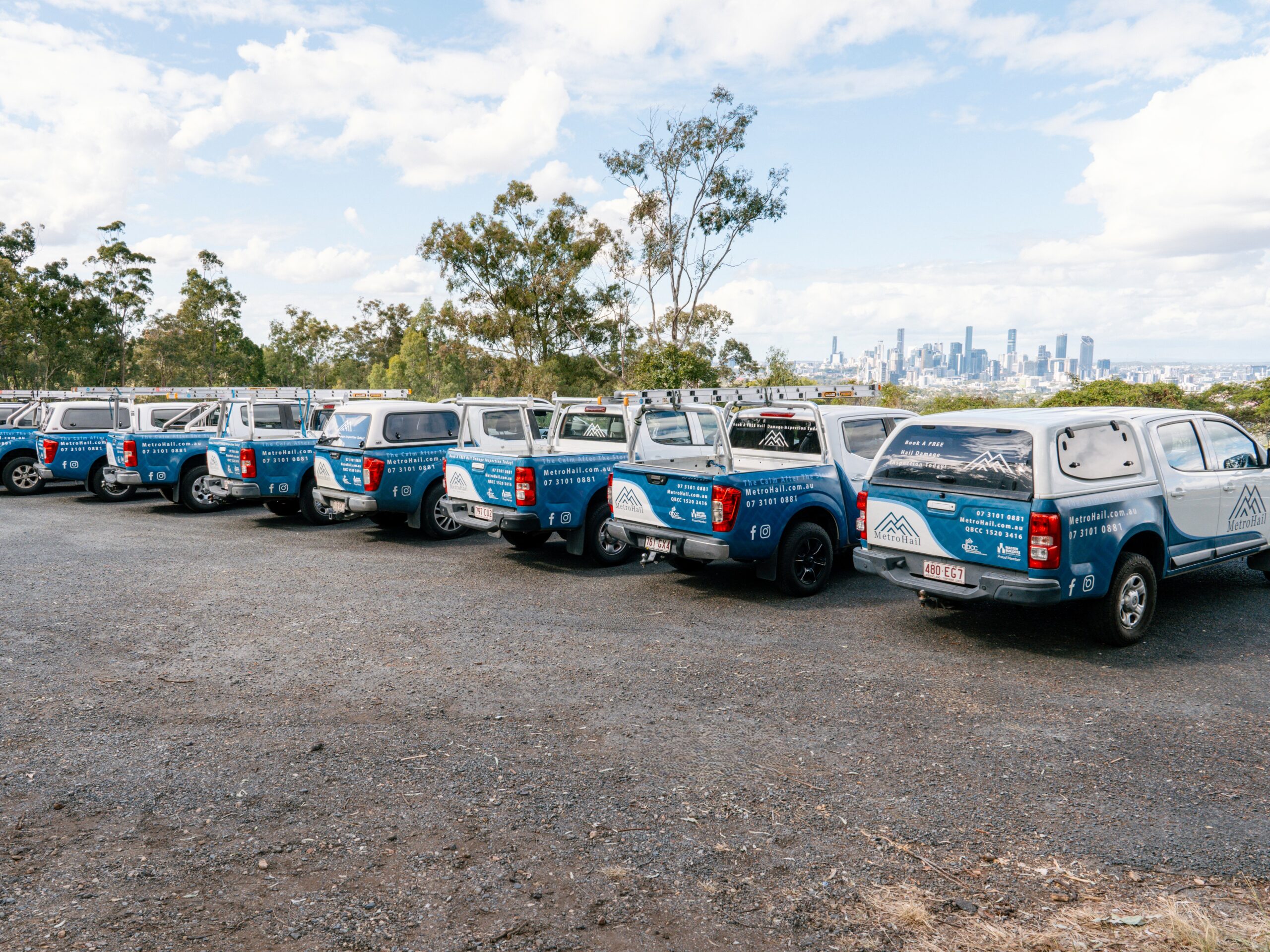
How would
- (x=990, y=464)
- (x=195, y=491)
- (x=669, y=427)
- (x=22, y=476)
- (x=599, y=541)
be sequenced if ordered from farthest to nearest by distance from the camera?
(x=22, y=476)
(x=195, y=491)
(x=669, y=427)
(x=599, y=541)
(x=990, y=464)

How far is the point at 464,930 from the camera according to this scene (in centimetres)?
328

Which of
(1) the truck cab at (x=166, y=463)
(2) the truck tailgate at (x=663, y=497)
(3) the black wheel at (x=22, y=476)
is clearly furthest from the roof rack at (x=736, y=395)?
(3) the black wheel at (x=22, y=476)

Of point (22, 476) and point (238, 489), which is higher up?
point (238, 489)

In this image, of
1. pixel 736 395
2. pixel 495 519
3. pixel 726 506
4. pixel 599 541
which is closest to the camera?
pixel 726 506

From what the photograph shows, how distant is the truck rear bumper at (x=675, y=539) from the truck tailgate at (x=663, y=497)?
49mm

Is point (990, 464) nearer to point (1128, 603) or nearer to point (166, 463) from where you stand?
point (1128, 603)

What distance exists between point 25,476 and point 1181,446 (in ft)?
61.6

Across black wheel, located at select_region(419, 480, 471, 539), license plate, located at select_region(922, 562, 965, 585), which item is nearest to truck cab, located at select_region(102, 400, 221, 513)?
black wheel, located at select_region(419, 480, 471, 539)

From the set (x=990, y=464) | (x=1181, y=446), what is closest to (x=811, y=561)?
(x=990, y=464)

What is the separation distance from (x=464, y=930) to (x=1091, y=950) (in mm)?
2228

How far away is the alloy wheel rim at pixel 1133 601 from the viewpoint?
22.0 ft

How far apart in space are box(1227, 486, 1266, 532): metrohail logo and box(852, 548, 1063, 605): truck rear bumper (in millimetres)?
2721

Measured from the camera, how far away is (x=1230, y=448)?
7.93 meters

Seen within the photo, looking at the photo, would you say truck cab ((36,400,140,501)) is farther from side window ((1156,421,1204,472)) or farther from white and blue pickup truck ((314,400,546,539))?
side window ((1156,421,1204,472))
